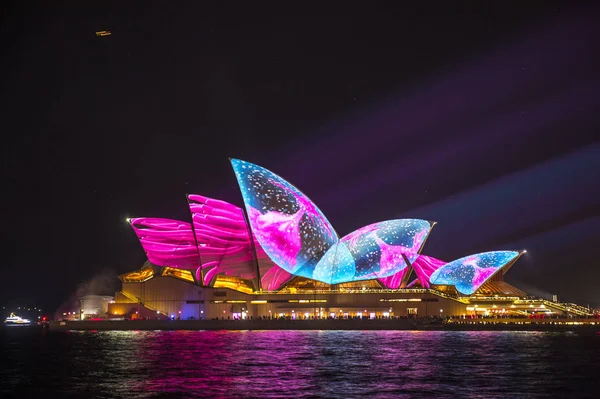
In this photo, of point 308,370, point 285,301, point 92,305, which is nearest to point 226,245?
point 285,301

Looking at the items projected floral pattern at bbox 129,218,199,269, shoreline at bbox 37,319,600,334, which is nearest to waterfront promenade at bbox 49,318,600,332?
shoreline at bbox 37,319,600,334

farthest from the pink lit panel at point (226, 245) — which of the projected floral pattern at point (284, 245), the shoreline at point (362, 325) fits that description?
the shoreline at point (362, 325)

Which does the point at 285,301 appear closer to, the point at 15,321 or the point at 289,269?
the point at 289,269

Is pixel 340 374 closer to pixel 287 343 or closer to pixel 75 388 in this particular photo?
pixel 75 388

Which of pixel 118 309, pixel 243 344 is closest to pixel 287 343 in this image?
pixel 243 344

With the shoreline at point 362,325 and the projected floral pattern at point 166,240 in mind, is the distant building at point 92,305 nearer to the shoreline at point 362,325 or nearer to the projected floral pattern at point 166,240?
the shoreline at point 362,325
